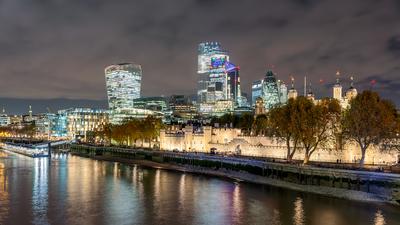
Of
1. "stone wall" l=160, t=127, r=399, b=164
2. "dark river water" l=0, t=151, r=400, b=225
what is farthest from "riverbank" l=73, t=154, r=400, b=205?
"stone wall" l=160, t=127, r=399, b=164

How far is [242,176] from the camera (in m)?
89.2

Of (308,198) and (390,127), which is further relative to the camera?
(390,127)

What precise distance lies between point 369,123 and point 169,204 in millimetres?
37019

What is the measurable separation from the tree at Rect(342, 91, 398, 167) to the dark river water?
1775 cm

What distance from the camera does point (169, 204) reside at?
60.8 meters

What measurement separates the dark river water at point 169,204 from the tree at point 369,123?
17.7 metres

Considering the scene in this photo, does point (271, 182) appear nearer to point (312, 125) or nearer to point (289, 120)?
point (312, 125)

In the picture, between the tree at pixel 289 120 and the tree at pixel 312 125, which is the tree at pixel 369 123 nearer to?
the tree at pixel 312 125

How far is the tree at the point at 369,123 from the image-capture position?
79.3m

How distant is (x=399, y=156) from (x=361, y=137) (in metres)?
9.43

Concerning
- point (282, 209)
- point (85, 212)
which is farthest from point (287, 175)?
point (85, 212)

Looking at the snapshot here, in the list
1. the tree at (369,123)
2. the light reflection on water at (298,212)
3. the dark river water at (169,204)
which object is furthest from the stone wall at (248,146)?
the light reflection on water at (298,212)

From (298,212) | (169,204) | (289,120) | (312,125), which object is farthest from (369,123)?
(169,204)

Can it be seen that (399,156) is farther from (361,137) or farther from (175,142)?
(175,142)
